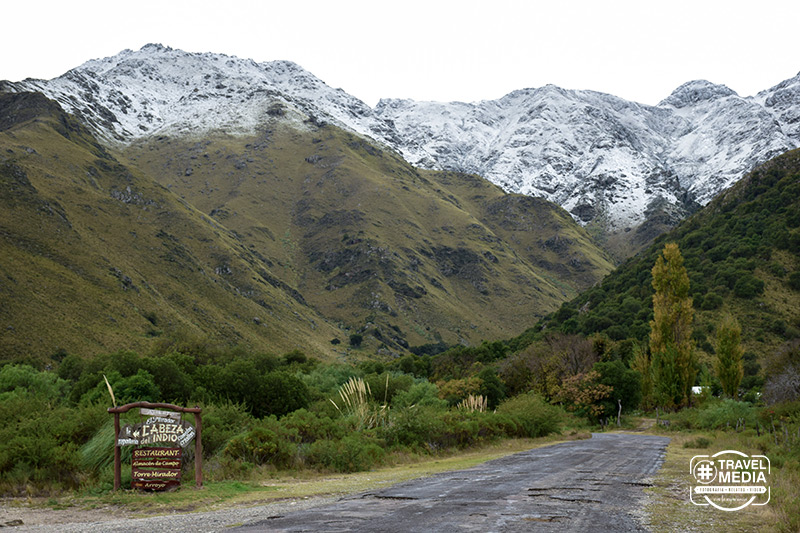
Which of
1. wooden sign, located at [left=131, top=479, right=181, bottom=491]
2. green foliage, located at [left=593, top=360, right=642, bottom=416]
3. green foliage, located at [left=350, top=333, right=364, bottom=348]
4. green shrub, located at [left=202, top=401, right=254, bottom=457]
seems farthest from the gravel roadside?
green foliage, located at [left=350, top=333, right=364, bottom=348]

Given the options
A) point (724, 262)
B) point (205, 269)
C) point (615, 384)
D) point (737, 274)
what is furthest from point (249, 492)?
point (205, 269)

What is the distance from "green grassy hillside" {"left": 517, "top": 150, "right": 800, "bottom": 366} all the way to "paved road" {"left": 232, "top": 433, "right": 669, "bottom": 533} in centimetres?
5532

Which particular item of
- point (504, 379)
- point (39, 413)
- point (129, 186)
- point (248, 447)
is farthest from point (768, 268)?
point (129, 186)

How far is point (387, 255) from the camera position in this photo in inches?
6703

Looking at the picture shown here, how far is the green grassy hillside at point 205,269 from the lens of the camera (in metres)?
77.0

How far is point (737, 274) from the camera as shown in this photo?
74312 mm

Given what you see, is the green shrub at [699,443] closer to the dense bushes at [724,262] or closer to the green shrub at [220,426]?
the green shrub at [220,426]

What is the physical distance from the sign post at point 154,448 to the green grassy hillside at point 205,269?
5281 cm

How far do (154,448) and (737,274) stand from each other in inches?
3126

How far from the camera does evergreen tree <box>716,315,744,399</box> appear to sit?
146ft

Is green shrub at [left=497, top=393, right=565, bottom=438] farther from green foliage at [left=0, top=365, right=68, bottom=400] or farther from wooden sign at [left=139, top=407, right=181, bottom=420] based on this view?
green foliage at [left=0, top=365, right=68, bottom=400]

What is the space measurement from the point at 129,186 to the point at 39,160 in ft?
60.8

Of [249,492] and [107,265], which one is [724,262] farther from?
[107,265]

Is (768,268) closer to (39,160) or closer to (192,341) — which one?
(192,341)
